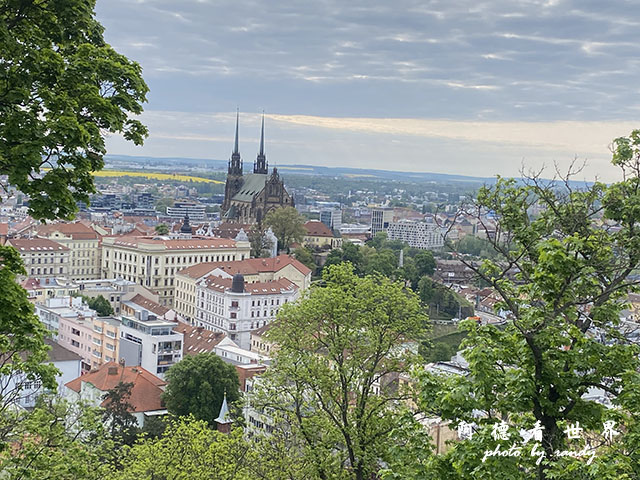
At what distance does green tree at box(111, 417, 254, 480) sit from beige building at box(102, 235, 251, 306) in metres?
79.2

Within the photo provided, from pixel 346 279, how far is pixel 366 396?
3.65 metres

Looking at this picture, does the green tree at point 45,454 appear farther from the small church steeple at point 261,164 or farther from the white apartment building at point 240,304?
the small church steeple at point 261,164

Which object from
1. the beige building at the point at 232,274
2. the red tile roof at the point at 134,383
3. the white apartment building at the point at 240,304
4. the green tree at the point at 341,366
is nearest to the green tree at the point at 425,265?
the beige building at the point at 232,274

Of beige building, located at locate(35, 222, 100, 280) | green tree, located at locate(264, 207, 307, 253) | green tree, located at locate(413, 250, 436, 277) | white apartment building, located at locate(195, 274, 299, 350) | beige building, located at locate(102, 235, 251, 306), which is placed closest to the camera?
white apartment building, located at locate(195, 274, 299, 350)

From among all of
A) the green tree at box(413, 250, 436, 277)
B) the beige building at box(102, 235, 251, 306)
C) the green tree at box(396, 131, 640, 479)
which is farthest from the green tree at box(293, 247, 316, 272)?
the green tree at box(396, 131, 640, 479)

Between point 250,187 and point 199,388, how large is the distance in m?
122

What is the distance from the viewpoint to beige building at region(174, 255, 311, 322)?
95.8 meters

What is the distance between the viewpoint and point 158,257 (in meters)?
105

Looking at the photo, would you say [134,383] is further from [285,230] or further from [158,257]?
[285,230]

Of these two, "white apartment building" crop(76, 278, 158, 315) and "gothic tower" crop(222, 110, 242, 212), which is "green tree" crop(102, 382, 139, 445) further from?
"gothic tower" crop(222, 110, 242, 212)

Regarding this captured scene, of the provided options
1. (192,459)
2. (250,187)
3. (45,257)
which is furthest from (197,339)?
(250,187)

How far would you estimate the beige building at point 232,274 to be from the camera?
9581cm

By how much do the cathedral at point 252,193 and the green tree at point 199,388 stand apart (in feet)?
335

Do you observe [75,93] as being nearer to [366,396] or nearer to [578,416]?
[578,416]
